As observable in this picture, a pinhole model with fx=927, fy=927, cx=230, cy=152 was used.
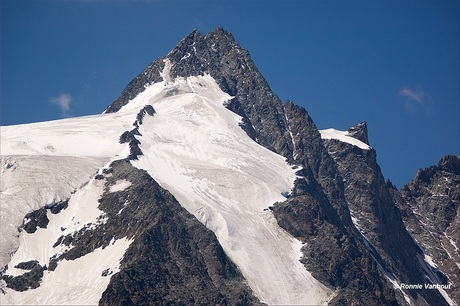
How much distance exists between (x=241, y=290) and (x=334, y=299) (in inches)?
804

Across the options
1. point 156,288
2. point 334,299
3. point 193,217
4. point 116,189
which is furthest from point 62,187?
point 334,299

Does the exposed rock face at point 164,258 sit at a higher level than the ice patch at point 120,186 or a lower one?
lower

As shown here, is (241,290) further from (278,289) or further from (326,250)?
(326,250)

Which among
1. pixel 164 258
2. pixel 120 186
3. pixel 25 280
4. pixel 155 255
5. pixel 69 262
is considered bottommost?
pixel 164 258

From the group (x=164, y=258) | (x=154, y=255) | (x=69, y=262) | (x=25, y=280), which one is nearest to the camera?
(x=25, y=280)

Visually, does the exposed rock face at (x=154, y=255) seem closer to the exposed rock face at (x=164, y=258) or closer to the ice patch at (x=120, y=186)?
the exposed rock face at (x=164, y=258)

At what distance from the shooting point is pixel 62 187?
196 m

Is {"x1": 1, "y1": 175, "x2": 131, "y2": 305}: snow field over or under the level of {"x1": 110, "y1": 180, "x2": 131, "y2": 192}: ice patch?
under

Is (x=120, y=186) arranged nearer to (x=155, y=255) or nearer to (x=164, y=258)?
(x=164, y=258)

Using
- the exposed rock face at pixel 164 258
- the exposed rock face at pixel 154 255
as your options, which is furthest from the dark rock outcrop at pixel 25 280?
the exposed rock face at pixel 164 258

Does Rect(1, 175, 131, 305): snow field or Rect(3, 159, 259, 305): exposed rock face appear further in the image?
Rect(1, 175, 131, 305): snow field

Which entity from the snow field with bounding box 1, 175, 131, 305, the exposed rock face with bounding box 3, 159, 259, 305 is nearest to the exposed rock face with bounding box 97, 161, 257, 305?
the exposed rock face with bounding box 3, 159, 259, 305

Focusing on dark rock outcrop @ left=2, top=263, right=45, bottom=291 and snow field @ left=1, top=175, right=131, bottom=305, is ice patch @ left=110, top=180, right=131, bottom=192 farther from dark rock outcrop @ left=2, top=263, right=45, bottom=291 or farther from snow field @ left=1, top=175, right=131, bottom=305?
dark rock outcrop @ left=2, top=263, right=45, bottom=291

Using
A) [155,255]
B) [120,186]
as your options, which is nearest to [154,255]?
[155,255]
